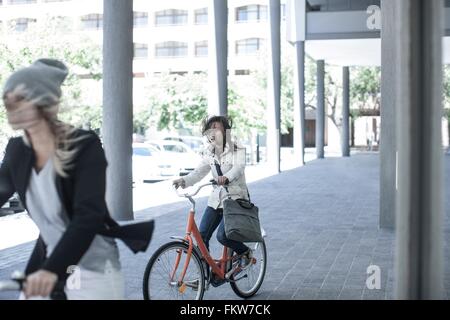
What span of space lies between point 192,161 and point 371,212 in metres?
13.8

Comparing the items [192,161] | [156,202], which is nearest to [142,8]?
[192,161]

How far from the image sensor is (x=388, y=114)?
410 inches

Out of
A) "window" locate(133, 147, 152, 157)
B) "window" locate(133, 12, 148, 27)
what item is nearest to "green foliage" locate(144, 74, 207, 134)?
"window" locate(133, 147, 152, 157)

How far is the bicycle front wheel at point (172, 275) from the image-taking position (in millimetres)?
4992

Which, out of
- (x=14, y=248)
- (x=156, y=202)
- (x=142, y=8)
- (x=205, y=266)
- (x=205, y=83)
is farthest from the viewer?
(x=142, y=8)

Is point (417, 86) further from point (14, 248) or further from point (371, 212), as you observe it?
point (371, 212)

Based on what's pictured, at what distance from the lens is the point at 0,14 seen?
7325 centimetres

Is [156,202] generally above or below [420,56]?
below

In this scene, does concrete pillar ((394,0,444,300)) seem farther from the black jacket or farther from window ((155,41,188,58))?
window ((155,41,188,58))

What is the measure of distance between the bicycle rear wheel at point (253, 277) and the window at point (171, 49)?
66.2 m

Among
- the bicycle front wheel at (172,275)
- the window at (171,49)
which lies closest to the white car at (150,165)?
the bicycle front wheel at (172,275)

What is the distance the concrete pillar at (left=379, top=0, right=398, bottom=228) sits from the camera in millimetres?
10336

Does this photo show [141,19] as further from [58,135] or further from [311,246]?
[58,135]

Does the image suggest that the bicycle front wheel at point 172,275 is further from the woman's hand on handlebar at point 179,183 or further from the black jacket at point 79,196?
the black jacket at point 79,196
